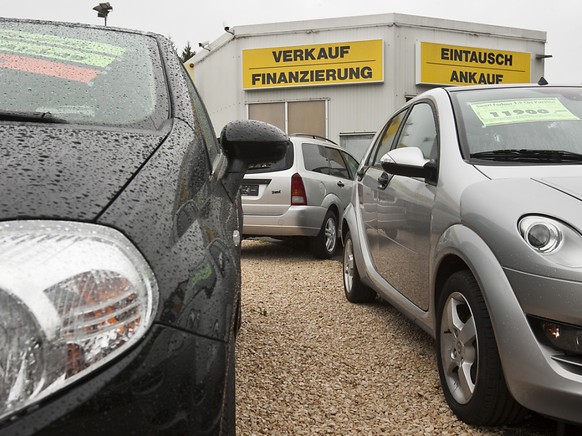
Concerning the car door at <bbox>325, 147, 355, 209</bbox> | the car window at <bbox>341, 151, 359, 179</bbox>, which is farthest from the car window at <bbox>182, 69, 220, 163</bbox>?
the car window at <bbox>341, 151, 359, 179</bbox>

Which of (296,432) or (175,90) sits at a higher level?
(175,90)

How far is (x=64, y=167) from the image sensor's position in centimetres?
127

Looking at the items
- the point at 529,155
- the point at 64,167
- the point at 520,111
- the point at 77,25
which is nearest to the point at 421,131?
the point at 520,111

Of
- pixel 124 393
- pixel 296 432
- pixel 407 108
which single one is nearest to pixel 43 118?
pixel 124 393

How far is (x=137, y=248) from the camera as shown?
114cm

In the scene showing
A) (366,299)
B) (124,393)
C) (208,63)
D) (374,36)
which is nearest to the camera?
(124,393)

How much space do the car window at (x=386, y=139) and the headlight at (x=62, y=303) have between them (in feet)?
10.5

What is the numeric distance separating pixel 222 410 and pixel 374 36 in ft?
47.2

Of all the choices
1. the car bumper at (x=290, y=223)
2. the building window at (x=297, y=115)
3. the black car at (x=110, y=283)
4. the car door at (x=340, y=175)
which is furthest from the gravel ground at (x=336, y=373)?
the building window at (x=297, y=115)

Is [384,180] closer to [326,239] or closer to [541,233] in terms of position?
[541,233]

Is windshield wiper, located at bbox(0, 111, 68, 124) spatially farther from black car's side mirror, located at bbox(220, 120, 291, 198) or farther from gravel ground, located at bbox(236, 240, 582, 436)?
gravel ground, located at bbox(236, 240, 582, 436)

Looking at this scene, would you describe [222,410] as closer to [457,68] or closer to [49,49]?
[49,49]

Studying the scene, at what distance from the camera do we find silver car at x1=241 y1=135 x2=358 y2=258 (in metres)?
7.43

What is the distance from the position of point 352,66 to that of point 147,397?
14296 mm
